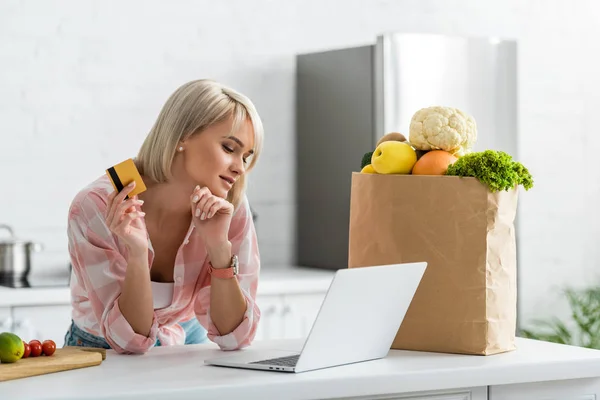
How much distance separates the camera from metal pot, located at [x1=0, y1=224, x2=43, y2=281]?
3684mm

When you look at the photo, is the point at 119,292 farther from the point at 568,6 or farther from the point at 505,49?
the point at 568,6

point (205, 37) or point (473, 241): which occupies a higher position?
point (205, 37)

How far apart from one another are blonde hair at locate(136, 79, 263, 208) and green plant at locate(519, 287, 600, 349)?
110 inches

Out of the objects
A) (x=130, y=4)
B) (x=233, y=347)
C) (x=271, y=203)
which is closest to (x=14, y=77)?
(x=130, y=4)

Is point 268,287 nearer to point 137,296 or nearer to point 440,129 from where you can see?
point 137,296

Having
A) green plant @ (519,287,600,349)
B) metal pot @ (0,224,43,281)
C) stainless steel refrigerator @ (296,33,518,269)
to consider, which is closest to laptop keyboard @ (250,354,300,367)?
metal pot @ (0,224,43,281)

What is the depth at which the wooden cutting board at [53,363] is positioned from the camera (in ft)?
5.41

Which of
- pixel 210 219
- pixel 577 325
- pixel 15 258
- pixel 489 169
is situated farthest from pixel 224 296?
pixel 577 325

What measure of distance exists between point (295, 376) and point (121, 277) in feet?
1.72

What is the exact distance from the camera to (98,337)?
2299 mm

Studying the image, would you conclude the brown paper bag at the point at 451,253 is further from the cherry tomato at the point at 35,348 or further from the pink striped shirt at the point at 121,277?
the cherry tomato at the point at 35,348

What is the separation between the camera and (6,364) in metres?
1.68

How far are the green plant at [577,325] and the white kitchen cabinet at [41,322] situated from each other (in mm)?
2154

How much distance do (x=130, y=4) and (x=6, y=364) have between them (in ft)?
9.03
